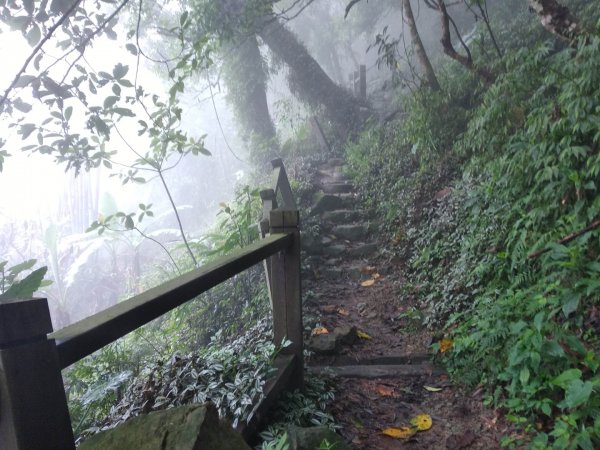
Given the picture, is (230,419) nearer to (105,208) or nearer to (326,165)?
(326,165)

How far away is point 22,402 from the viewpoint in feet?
Answer: 3.35

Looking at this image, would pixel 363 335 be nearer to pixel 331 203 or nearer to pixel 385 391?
pixel 385 391

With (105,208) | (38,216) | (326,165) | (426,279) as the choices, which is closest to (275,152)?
(326,165)

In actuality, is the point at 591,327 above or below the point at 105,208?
below

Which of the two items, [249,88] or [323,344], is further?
[249,88]

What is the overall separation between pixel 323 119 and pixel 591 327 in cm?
1173

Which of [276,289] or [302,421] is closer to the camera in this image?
[302,421]

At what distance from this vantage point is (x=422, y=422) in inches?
120

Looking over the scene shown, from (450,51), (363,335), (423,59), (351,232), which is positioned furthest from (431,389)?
(423,59)

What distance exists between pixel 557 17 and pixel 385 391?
17.0 feet

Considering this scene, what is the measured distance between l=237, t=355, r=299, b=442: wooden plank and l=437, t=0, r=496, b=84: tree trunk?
18.7 feet

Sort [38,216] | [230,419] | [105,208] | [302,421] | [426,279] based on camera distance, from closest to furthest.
→ 1. [230,419]
2. [302,421]
3. [426,279]
4. [105,208]
5. [38,216]

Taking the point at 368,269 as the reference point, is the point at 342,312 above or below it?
below

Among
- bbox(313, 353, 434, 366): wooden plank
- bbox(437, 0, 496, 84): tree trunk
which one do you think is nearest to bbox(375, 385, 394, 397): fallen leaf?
bbox(313, 353, 434, 366): wooden plank
